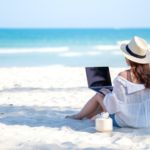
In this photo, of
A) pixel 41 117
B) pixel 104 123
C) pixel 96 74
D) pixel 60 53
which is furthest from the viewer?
pixel 60 53

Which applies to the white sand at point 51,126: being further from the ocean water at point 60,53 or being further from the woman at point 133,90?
the ocean water at point 60,53

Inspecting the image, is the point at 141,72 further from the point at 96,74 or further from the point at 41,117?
the point at 41,117

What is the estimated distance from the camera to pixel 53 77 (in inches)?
513

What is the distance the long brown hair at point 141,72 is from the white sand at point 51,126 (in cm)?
54

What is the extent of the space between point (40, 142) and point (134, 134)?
41.6 inches

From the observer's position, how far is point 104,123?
5.46 meters

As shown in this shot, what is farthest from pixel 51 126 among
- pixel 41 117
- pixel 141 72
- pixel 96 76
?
pixel 141 72

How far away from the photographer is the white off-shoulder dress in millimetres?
5488

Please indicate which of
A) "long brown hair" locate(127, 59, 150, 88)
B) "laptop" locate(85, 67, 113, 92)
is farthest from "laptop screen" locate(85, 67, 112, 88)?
"long brown hair" locate(127, 59, 150, 88)

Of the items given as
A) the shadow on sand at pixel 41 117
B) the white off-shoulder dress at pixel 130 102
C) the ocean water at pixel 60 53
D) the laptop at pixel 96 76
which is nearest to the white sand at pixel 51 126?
the shadow on sand at pixel 41 117

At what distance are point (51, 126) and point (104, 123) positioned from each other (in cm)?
79

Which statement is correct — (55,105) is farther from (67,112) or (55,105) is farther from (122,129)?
(122,129)

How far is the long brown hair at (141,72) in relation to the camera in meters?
5.51

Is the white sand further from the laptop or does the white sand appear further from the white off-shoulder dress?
the laptop
